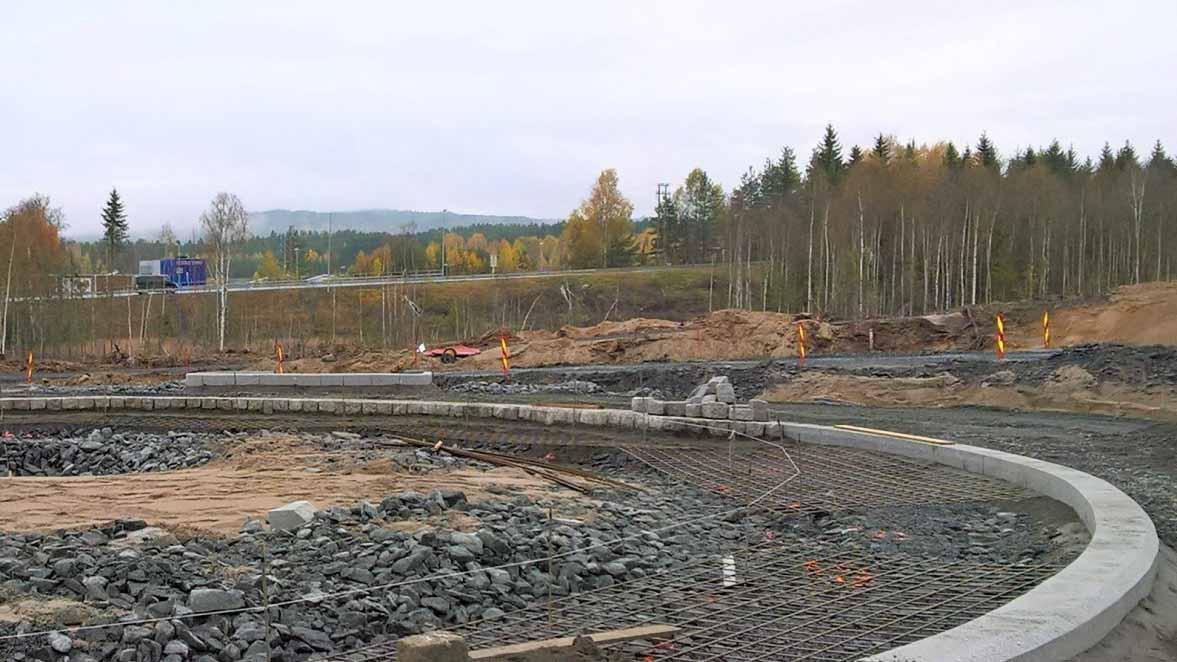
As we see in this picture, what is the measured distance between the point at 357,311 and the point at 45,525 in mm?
47891

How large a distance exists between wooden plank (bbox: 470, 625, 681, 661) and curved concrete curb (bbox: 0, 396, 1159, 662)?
165cm

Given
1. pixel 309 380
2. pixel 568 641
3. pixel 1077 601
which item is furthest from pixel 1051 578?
pixel 309 380

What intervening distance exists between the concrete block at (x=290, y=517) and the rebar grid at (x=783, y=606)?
2.35m

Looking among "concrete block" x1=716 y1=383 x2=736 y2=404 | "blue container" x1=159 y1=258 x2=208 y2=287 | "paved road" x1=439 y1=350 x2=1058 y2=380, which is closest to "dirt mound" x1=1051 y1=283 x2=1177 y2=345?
"paved road" x1=439 y1=350 x2=1058 y2=380

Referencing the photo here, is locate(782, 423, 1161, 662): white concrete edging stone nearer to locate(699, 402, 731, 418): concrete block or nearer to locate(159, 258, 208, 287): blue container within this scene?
locate(699, 402, 731, 418): concrete block

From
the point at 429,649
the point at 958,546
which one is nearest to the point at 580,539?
the point at 958,546

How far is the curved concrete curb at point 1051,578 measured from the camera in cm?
511

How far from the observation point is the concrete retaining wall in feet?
77.3

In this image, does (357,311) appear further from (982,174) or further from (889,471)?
(889,471)

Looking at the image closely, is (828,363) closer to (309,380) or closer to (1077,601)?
(309,380)

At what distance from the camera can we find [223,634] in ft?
20.8

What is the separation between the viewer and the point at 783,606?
6980mm

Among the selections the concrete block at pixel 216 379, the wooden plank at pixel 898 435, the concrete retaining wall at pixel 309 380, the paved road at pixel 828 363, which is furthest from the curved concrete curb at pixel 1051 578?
the concrete block at pixel 216 379

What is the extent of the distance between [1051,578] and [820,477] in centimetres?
597
